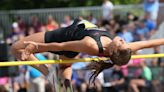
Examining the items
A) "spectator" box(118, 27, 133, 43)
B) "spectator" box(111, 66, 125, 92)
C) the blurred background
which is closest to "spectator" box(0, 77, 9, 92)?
the blurred background

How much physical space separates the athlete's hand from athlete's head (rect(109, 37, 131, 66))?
3.20ft

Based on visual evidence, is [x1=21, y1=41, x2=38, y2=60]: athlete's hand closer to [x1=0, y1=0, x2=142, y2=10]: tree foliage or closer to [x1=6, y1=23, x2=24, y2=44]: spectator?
[x1=6, y1=23, x2=24, y2=44]: spectator

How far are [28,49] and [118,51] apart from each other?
1165 millimetres

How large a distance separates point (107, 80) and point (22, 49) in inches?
161

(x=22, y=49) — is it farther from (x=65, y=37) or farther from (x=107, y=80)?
(x=107, y=80)

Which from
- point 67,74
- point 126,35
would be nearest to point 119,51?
point 67,74

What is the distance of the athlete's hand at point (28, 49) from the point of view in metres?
6.55

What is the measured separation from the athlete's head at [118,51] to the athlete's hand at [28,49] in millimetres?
974

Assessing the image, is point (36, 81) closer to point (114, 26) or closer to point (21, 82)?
point (21, 82)

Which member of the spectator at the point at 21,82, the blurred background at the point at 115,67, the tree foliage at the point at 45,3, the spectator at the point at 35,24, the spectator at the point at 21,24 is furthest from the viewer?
the tree foliage at the point at 45,3

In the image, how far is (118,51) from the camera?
→ 20.7 feet

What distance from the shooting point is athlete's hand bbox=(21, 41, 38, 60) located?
6.55m

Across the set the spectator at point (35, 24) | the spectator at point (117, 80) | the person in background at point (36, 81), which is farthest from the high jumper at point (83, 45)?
the spectator at point (35, 24)

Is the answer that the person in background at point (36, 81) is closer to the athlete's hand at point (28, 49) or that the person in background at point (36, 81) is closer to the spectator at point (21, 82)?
the spectator at point (21, 82)
